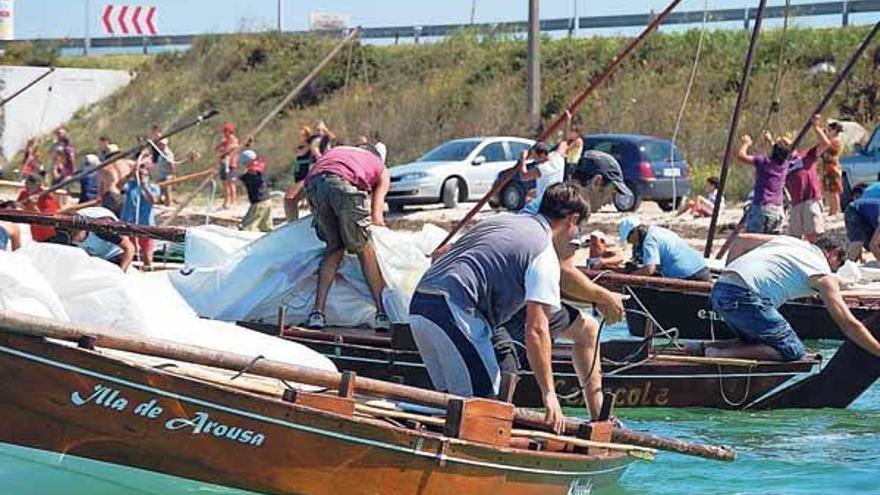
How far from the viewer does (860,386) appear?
13.3 m

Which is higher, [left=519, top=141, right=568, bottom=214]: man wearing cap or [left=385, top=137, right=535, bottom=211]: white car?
[left=519, top=141, right=568, bottom=214]: man wearing cap

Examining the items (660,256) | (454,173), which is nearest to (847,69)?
(660,256)

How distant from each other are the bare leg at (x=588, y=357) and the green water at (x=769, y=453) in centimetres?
51

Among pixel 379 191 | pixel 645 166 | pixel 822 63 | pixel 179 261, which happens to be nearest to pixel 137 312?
pixel 379 191

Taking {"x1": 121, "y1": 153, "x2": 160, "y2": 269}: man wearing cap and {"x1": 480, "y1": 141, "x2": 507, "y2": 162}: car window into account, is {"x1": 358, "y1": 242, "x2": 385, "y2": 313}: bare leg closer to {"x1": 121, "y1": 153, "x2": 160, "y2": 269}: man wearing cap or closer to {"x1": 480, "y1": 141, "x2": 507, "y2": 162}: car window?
{"x1": 121, "y1": 153, "x2": 160, "y2": 269}: man wearing cap

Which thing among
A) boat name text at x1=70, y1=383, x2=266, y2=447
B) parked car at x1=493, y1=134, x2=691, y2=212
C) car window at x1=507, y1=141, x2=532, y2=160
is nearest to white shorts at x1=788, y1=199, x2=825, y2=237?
parked car at x1=493, y1=134, x2=691, y2=212

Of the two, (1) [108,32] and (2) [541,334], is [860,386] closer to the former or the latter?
(2) [541,334]

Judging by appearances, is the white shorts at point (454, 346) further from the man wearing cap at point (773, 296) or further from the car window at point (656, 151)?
the car window at point (656, 151)

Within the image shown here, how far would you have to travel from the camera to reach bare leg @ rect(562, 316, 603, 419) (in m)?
10.1

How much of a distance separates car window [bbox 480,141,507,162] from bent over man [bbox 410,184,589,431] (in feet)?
72.2

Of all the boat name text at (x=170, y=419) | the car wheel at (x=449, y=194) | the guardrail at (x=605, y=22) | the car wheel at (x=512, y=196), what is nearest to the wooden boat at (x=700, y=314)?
the boat name text at (x=170, y=419)

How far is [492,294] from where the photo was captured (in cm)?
921

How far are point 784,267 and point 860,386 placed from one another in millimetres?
1225

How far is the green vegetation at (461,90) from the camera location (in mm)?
34625
